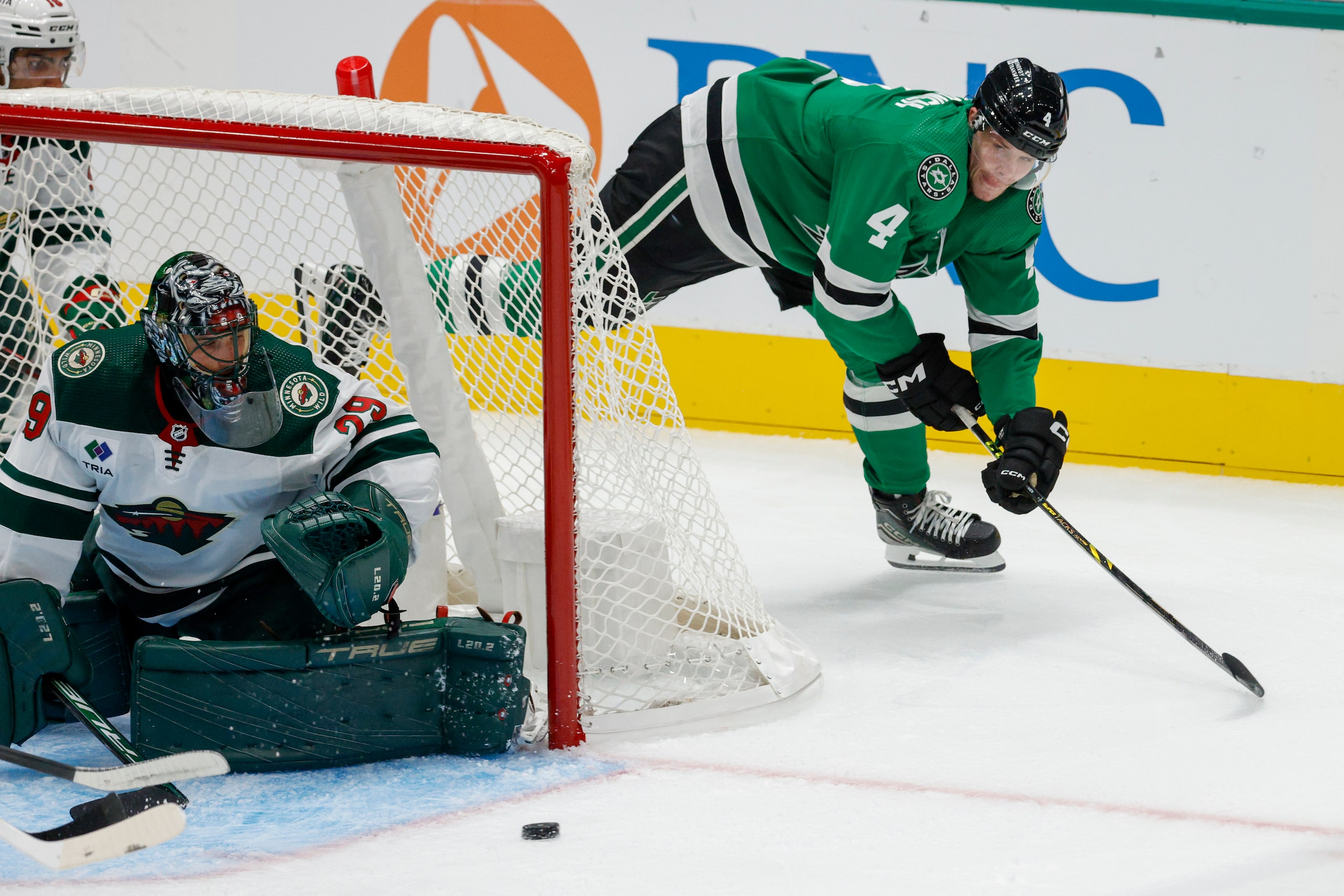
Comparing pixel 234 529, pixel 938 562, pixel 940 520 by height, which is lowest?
pixel 938 562

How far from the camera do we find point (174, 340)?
204 cm

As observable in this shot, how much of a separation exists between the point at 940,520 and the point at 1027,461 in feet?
1.57

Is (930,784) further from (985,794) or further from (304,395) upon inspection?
(304,395)

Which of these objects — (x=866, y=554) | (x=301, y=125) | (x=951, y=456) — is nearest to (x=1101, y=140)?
(x=951, y=456)

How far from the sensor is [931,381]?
298cm

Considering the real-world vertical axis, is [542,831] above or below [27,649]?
below

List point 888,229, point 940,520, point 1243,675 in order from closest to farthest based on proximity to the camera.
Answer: point 1243,675
point 888,229
point 940,520

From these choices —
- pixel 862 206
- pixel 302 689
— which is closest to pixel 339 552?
pixel 302 689

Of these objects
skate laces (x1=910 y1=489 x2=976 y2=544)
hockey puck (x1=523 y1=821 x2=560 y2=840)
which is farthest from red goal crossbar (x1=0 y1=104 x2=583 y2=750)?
skate laces (x1=910 y1=489 x2=976 y2=544)

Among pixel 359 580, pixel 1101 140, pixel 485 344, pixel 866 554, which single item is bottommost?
pixel 866 554

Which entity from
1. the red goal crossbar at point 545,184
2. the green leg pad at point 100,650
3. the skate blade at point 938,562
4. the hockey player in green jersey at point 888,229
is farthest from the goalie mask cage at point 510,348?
A: the green leg pad at point 100,650

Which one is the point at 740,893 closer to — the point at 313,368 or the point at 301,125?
the point at 313,368

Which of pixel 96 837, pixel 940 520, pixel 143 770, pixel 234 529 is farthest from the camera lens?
pixel 940 520

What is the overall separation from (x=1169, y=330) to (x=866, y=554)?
1.21 metres
